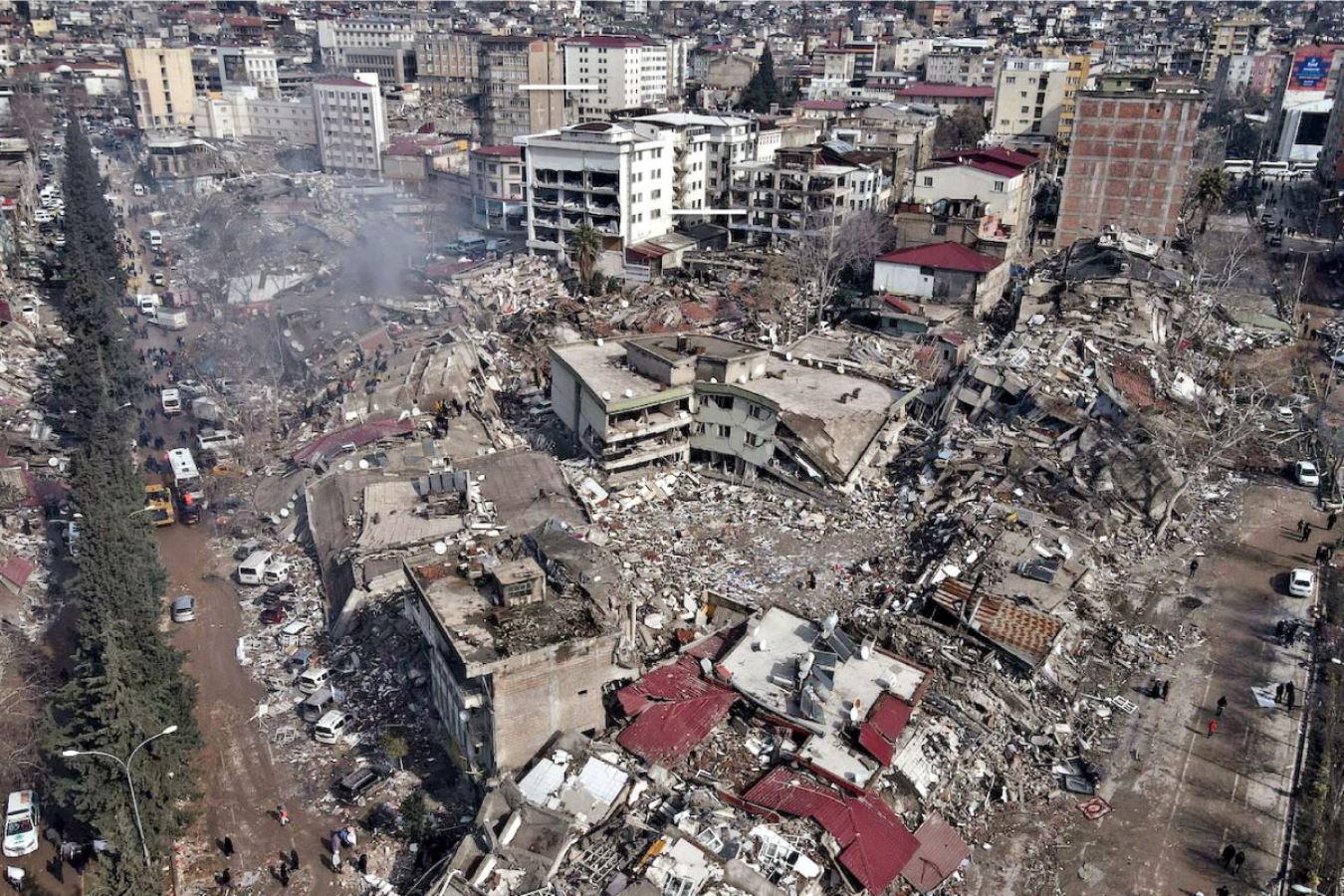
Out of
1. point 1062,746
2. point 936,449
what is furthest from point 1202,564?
point 1062,746

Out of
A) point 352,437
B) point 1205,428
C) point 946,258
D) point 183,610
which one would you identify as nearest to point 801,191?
point 946,258

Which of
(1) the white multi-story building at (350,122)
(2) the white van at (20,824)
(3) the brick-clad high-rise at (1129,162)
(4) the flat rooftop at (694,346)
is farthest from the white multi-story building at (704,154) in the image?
(2) the white van at (20,824)

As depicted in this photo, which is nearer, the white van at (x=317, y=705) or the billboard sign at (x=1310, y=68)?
the white van at (x=317, y=705)

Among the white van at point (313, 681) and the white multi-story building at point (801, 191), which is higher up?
the white multi-story building at point (801, 191)

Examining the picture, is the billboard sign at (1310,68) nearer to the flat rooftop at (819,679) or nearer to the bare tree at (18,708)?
the flat rooftop at (819,679)

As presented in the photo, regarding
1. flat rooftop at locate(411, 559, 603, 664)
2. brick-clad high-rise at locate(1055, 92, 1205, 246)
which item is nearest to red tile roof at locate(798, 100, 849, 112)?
brick-clad high-rise at locate(1055, 92, 1205, 246)

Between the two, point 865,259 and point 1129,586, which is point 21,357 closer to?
point 865,259

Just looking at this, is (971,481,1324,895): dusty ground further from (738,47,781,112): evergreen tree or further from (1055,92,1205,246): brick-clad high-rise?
(738,47,781,112): evergreen tree

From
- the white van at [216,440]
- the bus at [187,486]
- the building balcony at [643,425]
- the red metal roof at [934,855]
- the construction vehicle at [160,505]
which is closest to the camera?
the red metal roof at [934,855]
